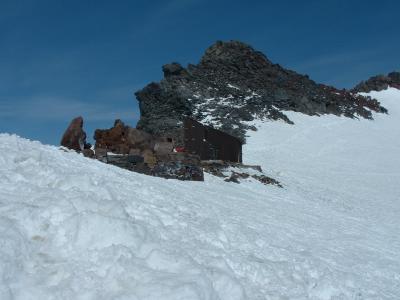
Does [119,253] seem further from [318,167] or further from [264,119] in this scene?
[264,119]

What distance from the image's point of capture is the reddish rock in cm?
1524

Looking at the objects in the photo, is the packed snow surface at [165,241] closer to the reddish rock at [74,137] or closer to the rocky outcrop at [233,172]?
the rocky outcrop at [233,172]

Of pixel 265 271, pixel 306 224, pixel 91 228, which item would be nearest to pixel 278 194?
pixel 306 224

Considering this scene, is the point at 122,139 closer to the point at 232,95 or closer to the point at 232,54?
the point at 232,95

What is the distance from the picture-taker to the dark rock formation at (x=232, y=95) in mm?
39031

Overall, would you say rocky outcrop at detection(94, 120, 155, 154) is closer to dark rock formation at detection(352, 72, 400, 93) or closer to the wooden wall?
the wooden wall

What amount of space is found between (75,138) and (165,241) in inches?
393

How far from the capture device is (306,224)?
1086 cm

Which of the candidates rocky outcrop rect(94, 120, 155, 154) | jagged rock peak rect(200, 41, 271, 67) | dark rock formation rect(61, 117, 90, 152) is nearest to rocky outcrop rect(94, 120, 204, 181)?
rocky outcrop rect(94, 120, 155, 154)

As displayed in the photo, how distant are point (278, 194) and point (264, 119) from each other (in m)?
24.2

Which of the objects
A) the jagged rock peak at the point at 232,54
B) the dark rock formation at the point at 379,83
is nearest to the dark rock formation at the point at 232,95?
the jagged rock peak at the point at 232,54

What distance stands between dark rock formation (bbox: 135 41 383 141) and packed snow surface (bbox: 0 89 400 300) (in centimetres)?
2351

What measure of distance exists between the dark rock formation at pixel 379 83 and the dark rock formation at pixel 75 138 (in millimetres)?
63026

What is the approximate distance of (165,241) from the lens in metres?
6.12
